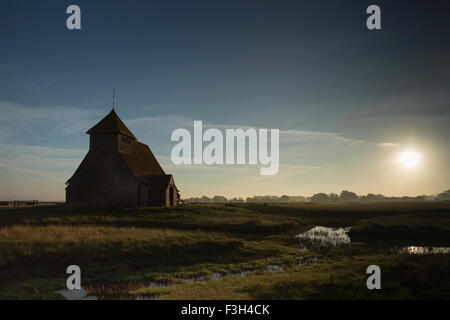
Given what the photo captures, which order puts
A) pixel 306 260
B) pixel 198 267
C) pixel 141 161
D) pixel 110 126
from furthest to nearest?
pixel 141 161 → pixel 110 126 → pixel 306 260 → pixel 198 267

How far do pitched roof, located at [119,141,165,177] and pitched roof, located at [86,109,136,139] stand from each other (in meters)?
3.72

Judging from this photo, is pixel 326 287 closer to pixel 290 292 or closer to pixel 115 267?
pixel 290 292

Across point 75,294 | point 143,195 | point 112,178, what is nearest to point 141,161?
point 112,178

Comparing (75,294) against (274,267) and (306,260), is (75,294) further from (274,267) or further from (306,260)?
(306,260)

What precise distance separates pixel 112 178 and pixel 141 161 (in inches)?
320

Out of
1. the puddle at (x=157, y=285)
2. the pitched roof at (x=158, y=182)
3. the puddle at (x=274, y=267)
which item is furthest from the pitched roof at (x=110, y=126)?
the puddle at (x=274, y=267)

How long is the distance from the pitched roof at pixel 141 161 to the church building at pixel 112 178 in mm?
60

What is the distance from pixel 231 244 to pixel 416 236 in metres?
21.6

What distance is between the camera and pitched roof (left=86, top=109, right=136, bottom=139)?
44438 mm

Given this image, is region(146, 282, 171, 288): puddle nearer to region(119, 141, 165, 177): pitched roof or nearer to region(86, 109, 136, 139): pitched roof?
region(119, 141, 165, 177): pitched roof

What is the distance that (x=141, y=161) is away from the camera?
50312 millimetres
